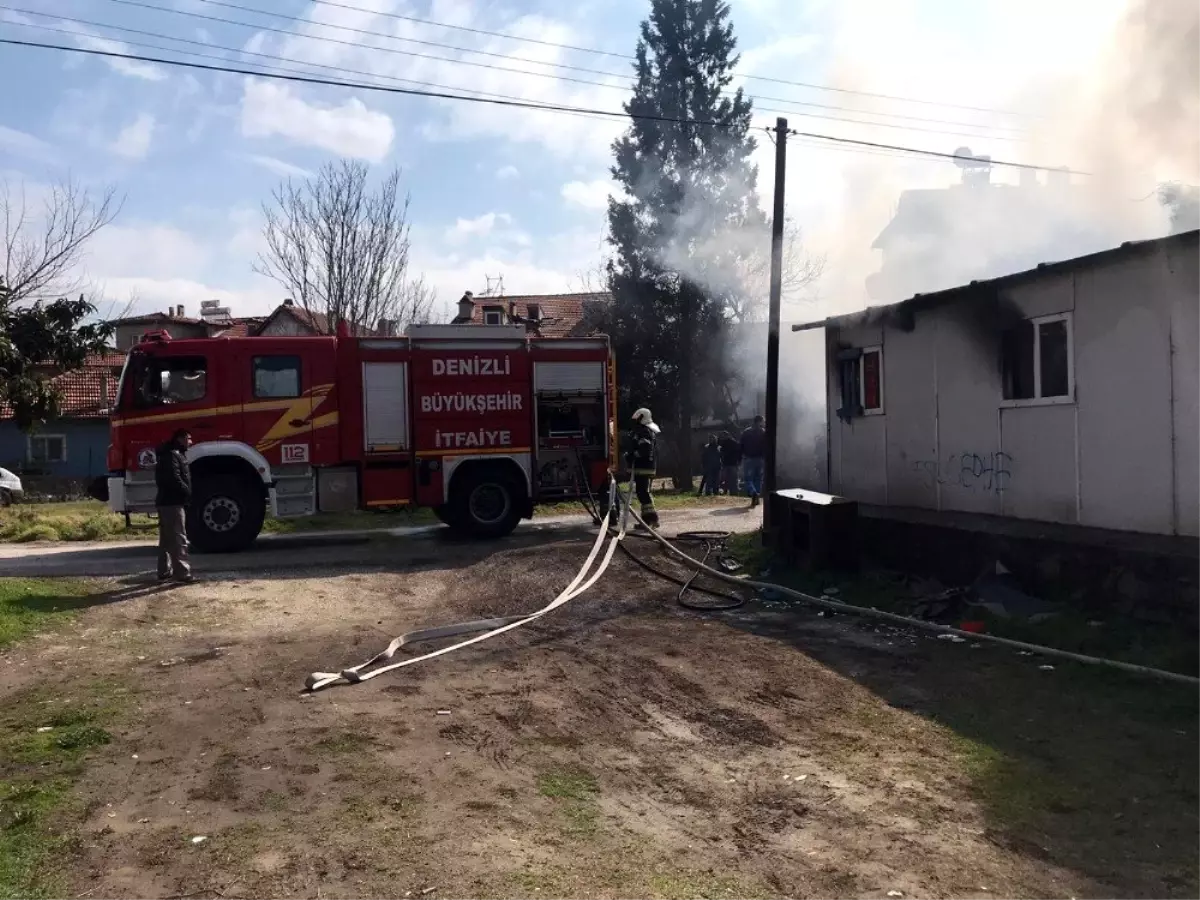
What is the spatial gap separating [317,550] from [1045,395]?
9.54 m

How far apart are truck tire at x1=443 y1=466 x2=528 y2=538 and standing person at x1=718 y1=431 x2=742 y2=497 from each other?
28.5 ft

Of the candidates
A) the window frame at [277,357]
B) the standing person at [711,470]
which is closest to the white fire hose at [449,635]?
the window frame at [277,357]

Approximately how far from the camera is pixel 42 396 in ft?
40.0

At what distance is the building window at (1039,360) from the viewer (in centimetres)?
866

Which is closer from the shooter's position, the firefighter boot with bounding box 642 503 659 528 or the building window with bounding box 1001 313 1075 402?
the building window with bounding box 1001 313 1075 402

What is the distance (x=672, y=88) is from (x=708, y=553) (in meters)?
18.2

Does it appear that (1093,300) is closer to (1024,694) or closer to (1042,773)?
(1024,694)

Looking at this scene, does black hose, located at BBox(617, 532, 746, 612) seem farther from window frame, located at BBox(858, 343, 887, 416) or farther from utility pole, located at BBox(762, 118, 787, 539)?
window frame, located at BBox(858, 343, 887, 416)

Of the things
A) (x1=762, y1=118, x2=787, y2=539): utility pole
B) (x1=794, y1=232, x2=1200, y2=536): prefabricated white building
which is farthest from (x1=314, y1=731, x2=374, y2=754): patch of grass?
(x1=762, y1=118, x2=787, y2=539): utility pole

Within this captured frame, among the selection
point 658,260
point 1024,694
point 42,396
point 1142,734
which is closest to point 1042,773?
point 1142,734

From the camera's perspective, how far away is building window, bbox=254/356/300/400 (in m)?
13.1

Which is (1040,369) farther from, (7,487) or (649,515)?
(7,487)

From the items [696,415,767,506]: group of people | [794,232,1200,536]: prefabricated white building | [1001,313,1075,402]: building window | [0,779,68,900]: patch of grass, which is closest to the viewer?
[0,779,68,900]: patch of grass

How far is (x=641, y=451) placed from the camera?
14.0 metres
